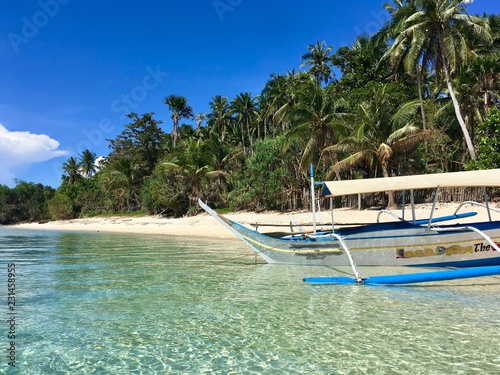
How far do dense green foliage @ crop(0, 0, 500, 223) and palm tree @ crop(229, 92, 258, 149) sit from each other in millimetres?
144

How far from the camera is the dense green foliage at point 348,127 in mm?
23156

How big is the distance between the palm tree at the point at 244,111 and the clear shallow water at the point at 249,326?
140 ft

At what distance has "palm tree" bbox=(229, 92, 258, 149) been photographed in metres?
50.1

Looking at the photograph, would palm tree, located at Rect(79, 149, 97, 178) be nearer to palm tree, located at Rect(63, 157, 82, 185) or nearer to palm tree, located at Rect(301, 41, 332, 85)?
palm tree, located at Rect(63, 157, 82, 185)

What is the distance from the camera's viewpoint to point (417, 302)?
6555 millimetres

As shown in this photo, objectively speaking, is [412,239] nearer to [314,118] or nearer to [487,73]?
[314,118]

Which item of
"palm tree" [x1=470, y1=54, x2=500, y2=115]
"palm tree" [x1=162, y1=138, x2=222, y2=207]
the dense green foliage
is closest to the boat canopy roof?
the dense green foliage

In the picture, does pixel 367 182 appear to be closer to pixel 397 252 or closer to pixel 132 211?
pixel 397 252

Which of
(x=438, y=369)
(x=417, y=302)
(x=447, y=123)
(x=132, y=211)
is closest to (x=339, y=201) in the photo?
(x=447, y=123)

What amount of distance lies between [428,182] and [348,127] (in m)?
17.3

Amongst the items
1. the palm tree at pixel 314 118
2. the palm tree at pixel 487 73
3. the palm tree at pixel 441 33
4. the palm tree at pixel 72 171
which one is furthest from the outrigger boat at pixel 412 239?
the palm tree at pixel 72 171

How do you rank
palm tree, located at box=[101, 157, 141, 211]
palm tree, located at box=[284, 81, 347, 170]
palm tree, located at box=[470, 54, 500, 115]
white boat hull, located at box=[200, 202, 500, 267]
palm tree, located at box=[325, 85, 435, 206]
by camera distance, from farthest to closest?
palm tree, located at box=[101, 157, 141, 211]
palm tree, located at box=[284, 81, 347, 170]
palm tree, located at box=[470, 54, 500, 115]
palm tree, located at box=[325, 85, 435, 206]
white boat hull, located at box=[200, 202, 500, 267]

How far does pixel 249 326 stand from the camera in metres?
5.39

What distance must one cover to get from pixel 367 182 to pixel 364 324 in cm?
422
